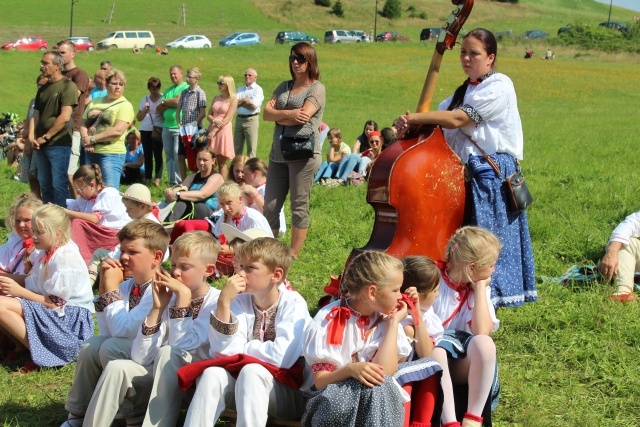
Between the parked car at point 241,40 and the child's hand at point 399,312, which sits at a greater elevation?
the child's hand at point 399,312

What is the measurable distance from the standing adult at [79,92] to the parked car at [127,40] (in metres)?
39.2

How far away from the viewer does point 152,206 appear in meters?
7.83

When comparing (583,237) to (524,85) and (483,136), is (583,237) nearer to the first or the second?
(483,136)

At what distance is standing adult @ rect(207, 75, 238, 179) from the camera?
11500 millimetres

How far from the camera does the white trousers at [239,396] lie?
3.85 m

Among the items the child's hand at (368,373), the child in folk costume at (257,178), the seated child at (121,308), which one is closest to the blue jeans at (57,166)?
the child in folk costume at (257,178)

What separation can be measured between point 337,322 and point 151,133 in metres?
9.17

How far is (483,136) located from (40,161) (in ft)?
18.5

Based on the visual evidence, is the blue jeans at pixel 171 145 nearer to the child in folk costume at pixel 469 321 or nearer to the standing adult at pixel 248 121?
the standing adult at pixel 248 121

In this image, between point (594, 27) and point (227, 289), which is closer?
point (227, 289)

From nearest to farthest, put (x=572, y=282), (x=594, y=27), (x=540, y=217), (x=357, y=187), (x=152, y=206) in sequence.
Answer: (x=572, y=282) < (x=152, y=206) < (x=540, y=217) < (x=357, y=187) < (x=594, y=27)

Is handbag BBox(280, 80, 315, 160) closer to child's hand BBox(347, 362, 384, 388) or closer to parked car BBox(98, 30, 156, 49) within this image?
child's hand BBox(347, 362, 384, 388)

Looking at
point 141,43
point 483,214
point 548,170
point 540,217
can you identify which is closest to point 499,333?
point 483,214

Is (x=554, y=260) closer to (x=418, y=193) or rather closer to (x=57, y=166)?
(x=418, y=193)
